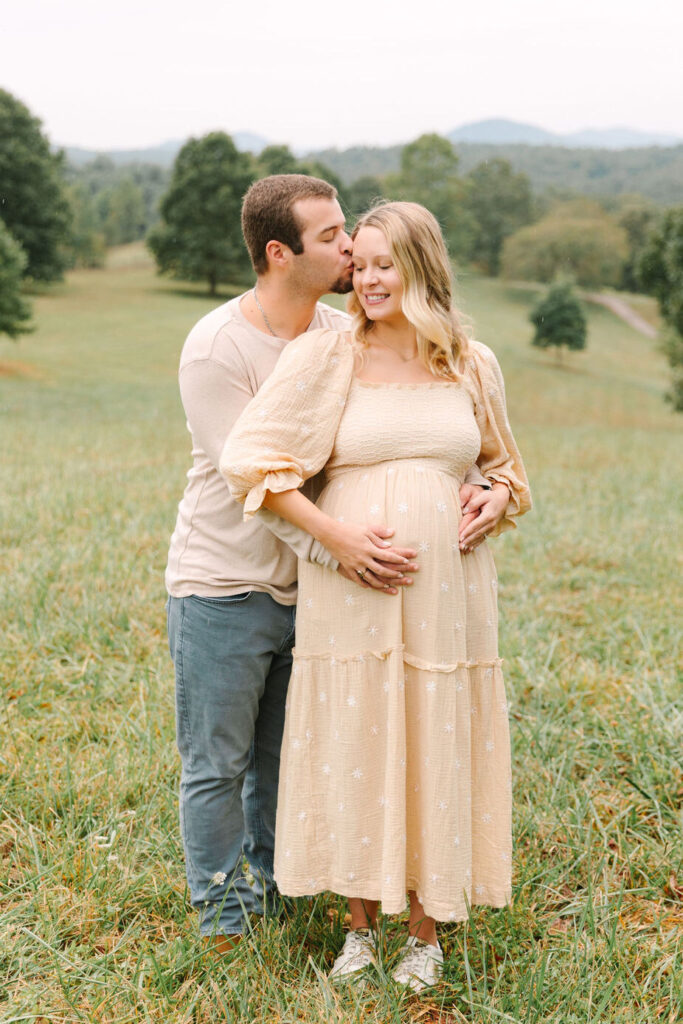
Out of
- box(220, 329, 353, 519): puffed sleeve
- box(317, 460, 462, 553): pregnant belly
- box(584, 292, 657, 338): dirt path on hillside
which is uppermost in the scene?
box(220, 329, 353, 519): puffed sleeve

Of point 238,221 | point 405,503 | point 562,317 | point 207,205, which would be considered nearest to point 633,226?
point 562,317

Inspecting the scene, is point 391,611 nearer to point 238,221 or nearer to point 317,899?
point 317,899

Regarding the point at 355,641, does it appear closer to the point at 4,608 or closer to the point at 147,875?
the point at 147,875

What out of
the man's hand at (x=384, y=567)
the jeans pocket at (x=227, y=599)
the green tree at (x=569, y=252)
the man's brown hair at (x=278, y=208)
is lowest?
the green tree at (x=569, y=252)

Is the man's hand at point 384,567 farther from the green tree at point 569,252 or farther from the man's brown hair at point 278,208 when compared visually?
the green tree at point 569,252

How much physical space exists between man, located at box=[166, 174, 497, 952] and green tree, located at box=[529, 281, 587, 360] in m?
41.2

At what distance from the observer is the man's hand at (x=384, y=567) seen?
2.33 meters

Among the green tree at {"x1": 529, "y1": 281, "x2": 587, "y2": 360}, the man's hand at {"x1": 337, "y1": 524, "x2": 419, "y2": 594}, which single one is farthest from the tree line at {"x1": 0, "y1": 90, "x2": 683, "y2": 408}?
the man's hand at {"x1": 337, "y1": 524, "x2": 419, "y2": 594}

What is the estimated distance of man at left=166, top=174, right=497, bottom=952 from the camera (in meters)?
2.44

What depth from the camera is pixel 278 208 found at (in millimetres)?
2434

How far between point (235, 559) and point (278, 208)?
987 millimetres

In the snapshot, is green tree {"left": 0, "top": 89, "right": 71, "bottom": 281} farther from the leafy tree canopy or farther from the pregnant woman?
the pregnant woman

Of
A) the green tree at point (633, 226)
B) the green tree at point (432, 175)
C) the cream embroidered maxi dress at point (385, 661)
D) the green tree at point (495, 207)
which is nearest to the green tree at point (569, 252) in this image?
the green tree at point (633, 226)

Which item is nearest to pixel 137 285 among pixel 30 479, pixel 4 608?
pixel 30 479
